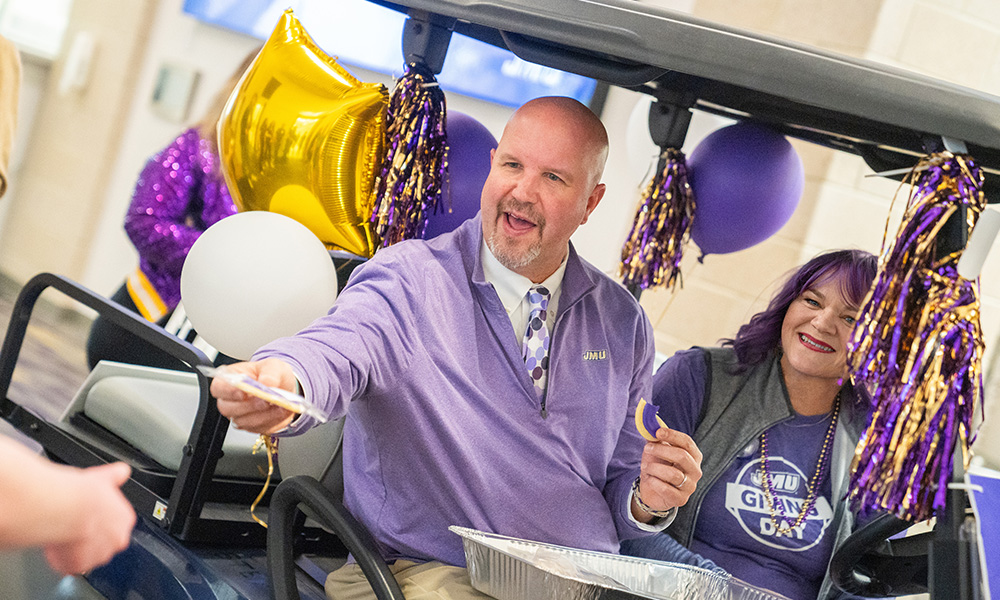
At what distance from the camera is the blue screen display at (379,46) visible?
13.8 feet

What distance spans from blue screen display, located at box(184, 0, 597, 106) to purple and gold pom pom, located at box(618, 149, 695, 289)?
240cm

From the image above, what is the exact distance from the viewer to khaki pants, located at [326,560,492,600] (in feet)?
4.38

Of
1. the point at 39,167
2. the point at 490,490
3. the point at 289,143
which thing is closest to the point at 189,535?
the point at 490,490

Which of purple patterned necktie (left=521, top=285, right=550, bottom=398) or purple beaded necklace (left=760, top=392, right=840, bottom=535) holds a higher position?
purple patterned necktie (left=521, top=285, right=550, bottom=398)

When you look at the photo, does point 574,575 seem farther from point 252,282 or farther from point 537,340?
point 252,282

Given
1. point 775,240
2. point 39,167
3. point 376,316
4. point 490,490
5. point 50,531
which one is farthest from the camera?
point 39,167

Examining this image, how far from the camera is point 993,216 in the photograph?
1.20 metres

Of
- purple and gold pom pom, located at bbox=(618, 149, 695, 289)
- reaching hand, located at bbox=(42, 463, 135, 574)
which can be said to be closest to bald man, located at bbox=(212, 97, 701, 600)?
purple and gold pom pom, located at bbox=(618, 149, 695, 289)

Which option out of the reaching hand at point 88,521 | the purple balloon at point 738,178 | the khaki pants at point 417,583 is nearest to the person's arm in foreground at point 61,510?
the reaching hand at point 88,521

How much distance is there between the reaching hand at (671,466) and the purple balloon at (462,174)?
0.56 metres

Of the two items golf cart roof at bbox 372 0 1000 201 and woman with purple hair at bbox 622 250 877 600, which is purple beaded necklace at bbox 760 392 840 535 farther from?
golf cart roof at bbox 372 0 1000 201

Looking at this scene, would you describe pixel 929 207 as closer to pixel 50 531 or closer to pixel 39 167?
pixel 50 531

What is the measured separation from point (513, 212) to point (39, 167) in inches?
178

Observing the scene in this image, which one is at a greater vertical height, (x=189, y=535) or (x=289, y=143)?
(x=289, y=143)
